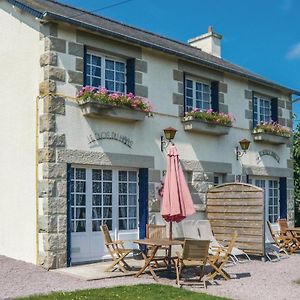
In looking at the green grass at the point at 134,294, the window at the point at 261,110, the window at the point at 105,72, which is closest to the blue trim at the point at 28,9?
the window at the point at 105,72

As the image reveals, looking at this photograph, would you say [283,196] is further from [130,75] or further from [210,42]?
[130,75]

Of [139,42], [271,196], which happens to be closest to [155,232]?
[139,42]

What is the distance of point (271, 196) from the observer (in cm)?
1579

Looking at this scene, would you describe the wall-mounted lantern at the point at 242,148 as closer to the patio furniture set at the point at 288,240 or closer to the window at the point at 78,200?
the patio furniture set at the point at 288,240

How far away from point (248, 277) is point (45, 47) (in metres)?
5.93

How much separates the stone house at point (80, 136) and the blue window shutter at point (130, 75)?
0.02 m

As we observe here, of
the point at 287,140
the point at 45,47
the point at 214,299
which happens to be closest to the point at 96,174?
the point at 45,47

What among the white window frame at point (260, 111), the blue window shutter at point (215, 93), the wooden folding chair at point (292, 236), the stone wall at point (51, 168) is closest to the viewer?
the stone wall at point (51, 168)

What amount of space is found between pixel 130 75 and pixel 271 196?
6.56 metres

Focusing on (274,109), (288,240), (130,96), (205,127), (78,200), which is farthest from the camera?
(274,109)

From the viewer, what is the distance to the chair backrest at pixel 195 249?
8.48 metres

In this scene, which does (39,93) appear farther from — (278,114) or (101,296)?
(278,114)

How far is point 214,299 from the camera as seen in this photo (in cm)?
735

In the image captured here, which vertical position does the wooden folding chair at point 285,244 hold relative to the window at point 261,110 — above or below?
below
